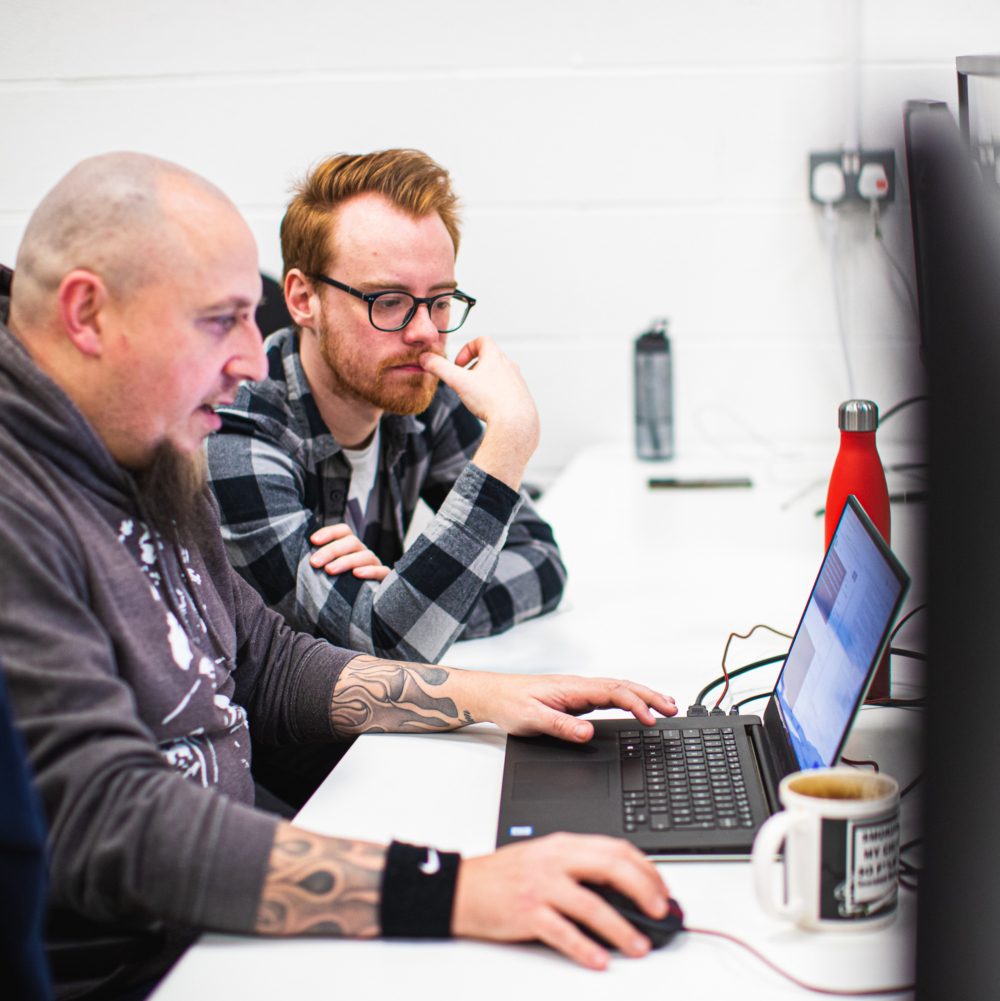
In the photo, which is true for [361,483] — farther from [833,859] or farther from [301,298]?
[833,859]

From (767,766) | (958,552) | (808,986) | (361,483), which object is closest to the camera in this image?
(958,552)

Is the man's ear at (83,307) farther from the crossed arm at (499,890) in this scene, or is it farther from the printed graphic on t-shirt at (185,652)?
the crossed arm at (499,890)

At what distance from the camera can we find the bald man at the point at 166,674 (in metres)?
0.80

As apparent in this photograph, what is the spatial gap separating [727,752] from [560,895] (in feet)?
1.12

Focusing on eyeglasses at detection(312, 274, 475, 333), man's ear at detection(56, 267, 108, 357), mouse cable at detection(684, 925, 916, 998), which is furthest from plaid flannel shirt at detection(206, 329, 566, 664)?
mouse cable at detection(684, 925, 916, 998)

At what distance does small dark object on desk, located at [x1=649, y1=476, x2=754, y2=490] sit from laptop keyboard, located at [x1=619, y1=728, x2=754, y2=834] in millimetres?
1218

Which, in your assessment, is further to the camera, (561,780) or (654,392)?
(654,392)

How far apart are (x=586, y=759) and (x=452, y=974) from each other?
354 millimetres

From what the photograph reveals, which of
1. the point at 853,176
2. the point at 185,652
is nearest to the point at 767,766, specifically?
the point at 185,652

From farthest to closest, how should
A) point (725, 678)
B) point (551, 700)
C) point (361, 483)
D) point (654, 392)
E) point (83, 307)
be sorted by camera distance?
point (654, 392)
point (361, 483)
point (725, 678)
point (551, 700)
point (83, 307)

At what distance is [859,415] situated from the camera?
1219 mm

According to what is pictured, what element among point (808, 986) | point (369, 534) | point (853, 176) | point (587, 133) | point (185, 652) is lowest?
point (808, 986)

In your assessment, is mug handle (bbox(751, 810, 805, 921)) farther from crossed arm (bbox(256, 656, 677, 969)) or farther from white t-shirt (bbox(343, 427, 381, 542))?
white t-shirt (bbox(343, 427, 381, 542))

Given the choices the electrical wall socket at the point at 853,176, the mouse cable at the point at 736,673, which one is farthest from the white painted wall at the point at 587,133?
the mouse cable at the point at 736,673
